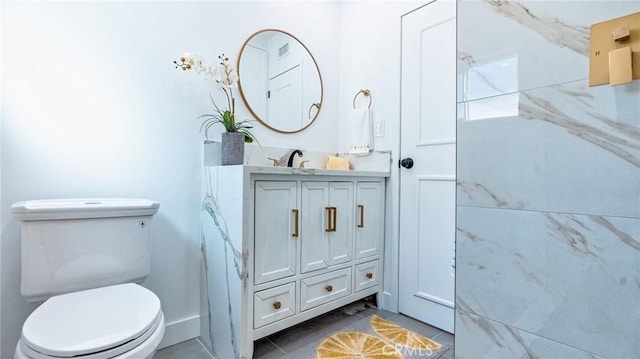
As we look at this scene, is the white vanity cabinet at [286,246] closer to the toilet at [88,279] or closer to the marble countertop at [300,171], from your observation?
the marble countertop at [300,171]

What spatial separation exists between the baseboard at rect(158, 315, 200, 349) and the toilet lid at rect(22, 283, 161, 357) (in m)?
0.55

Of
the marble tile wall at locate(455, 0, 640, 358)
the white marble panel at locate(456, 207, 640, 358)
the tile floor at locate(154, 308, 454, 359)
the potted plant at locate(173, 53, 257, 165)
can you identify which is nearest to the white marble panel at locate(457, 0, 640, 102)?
the marble tile wall at locate(455, 0, 640, 358)

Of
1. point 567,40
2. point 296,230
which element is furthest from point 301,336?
point 567,40

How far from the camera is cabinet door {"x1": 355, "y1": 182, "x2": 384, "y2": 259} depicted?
193 cm

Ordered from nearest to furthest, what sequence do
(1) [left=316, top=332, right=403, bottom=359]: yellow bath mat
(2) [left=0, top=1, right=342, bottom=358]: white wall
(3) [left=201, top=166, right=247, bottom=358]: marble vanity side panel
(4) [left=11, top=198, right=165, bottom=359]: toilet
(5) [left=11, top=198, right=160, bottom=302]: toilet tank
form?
(4) [left=11, top=198, right=165, bottom=359]: toilet, (5) [left=11, top=198, right=160, bottom=302]: toilet tank, (2) [left=0, top=1, right=342, bottom=358]: white wall, (3) [left=201, top=166, right=247, bottom=358]: marble vanity side panel, (1) [left=316, top=332, right=403, bottom=359]: yellow bath mat

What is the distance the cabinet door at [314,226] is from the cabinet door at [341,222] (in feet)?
0.11

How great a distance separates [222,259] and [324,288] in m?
0.63

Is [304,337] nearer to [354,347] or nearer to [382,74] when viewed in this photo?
[354,347]

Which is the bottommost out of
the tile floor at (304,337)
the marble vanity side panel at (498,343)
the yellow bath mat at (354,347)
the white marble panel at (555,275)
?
the tile floor at (304,337)

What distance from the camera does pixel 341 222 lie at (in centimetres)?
182

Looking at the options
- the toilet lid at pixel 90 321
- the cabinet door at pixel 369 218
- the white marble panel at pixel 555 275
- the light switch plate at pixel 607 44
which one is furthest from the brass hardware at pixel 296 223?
the light switch plate at pixel 607 44

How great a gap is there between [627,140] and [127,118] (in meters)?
1.95

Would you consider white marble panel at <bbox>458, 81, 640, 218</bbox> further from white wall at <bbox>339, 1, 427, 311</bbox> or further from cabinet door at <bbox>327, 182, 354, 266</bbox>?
white wall at <bbox>339, 1, 427, 311</bbox>

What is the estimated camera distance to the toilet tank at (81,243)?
1138mm
